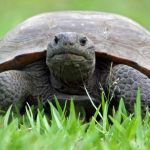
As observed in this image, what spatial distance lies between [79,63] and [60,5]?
29.0 ft

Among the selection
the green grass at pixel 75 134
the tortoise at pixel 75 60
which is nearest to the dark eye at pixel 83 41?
the tortoise at pixel 75 60

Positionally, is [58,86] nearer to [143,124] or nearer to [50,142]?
[143,124]

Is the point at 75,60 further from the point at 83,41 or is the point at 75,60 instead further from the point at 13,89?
the point at 13,89

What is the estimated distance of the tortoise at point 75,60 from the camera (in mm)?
4688

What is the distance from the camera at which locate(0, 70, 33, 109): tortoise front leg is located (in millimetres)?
4781

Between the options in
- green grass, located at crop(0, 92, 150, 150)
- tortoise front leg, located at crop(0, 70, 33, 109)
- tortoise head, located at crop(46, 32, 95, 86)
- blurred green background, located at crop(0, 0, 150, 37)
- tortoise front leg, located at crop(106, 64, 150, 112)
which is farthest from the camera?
blurred green background, located at crop(0, 0, 150, 37)

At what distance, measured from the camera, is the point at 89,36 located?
504cm

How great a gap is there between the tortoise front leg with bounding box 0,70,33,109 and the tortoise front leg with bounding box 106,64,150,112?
1.92 ft

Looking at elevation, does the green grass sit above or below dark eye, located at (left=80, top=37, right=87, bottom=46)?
below

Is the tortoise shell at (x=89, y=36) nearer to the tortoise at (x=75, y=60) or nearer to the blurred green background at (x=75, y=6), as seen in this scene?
the tortoise at (x=75, y=60)

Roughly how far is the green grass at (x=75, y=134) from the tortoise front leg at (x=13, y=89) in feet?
1.81

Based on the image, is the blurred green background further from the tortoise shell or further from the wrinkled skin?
the wrinkled skin

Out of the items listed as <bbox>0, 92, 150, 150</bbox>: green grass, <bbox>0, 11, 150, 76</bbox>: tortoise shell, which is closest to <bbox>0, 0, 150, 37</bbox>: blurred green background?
<bbox>0, 11, 150, 76</bbox>: tortoise shell

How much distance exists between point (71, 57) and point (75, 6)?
337 inches
